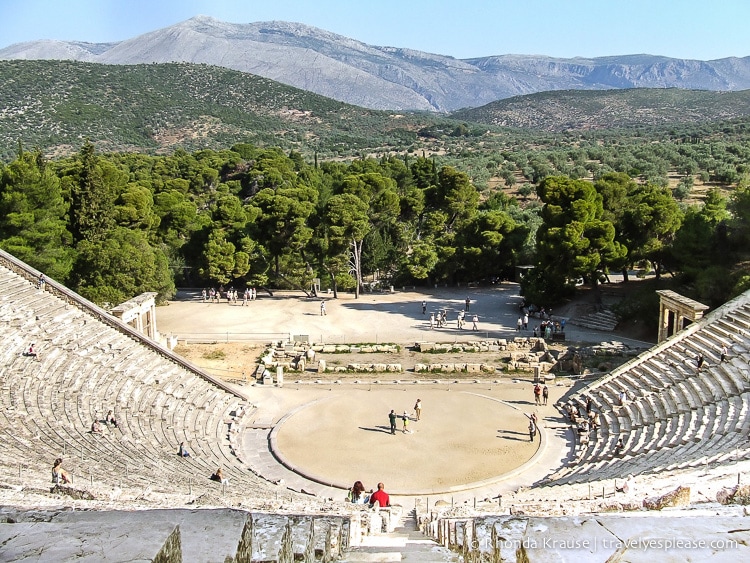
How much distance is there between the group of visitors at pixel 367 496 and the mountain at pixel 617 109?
141329 millimetres

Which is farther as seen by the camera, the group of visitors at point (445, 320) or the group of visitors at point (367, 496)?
the group of visitors at point (445, 320)

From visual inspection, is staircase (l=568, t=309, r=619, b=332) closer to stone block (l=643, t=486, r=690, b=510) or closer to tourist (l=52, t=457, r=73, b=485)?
stone block (l=643, t=486, r=690, b=510)

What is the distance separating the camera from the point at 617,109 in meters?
165

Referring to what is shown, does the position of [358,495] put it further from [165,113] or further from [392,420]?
[165,113]

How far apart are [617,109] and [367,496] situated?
166600mm

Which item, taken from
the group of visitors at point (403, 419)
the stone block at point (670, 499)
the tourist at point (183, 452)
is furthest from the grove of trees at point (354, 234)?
the stone block at point (670, 499)

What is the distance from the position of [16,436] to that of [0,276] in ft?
37.8

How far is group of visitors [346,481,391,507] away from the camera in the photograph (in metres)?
14.4

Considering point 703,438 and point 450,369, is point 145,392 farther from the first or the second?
point 703,438

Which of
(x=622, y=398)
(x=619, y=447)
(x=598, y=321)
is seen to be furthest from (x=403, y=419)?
(x=598, y=321)

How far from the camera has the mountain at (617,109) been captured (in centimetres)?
14688

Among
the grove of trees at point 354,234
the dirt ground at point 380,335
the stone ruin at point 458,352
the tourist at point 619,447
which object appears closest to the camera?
the tourist at point 619,447

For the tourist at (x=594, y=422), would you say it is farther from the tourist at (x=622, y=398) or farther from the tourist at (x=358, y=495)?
the tourist at (x=358, y=495)

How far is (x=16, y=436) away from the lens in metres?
15.4
